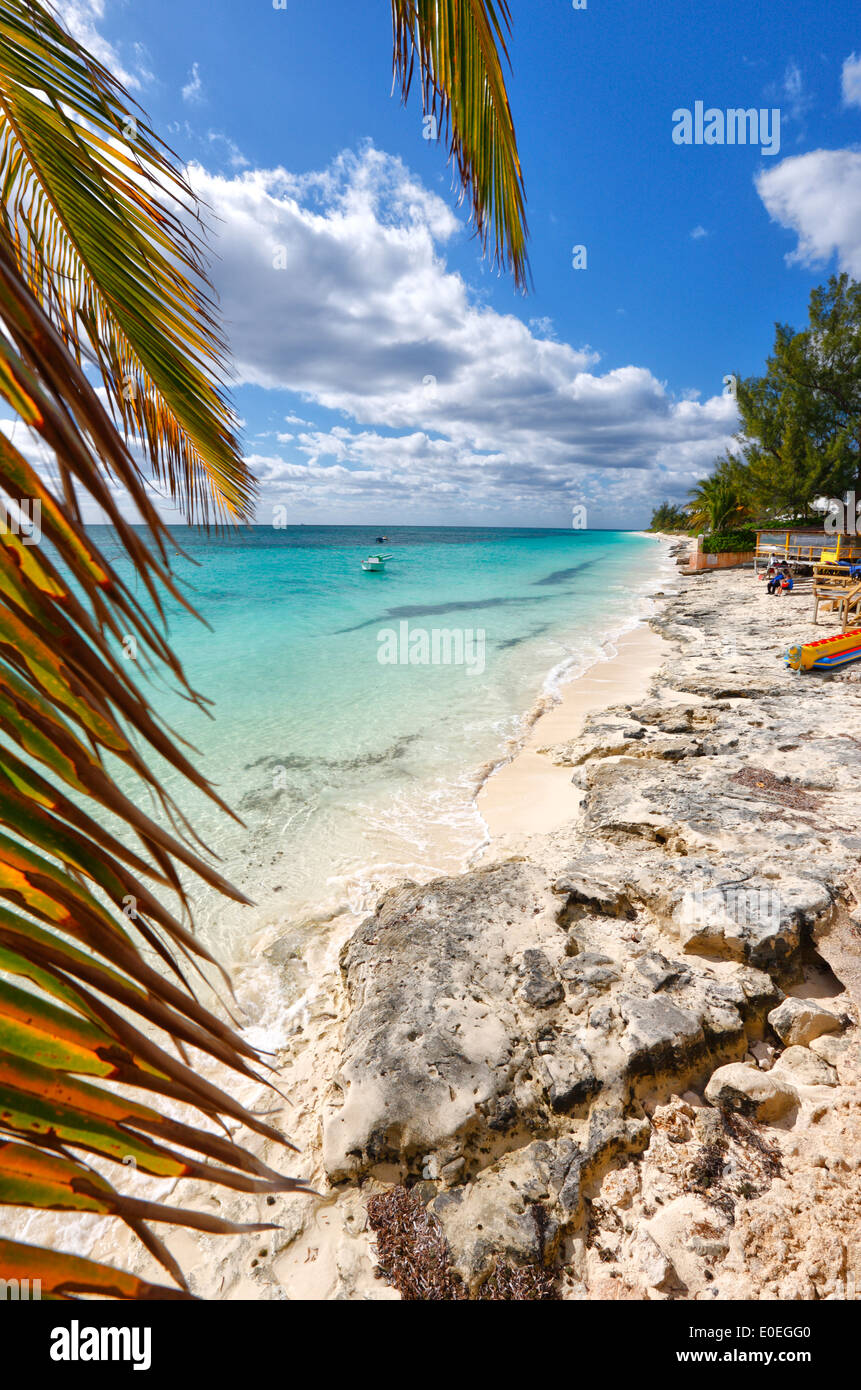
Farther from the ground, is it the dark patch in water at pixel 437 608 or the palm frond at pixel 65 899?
the dark patch in water at pixel 437 608

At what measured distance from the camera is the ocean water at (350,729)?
5.37m

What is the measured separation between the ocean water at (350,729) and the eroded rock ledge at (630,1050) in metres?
1.22

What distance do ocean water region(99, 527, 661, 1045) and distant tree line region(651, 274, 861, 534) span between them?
1018 cm

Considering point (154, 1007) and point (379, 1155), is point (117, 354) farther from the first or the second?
point (379, 1155)

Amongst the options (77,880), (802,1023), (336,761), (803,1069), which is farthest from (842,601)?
(77,880)

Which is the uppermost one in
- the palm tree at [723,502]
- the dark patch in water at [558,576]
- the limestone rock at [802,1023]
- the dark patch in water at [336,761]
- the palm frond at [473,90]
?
the palm tree at [723,502]

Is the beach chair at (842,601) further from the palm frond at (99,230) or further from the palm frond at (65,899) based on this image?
the palm frond at (65,899)

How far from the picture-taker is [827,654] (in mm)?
8820

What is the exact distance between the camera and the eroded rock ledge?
225cm

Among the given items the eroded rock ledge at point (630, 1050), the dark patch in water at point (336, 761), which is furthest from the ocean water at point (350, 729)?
the eroded rock ledge at point (630, 1050)

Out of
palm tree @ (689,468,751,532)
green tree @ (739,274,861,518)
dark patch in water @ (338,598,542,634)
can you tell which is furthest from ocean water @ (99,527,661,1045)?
palm tree @ (689,468,751,532)

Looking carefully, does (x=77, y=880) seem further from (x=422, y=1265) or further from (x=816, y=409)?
(x=816, y=409)

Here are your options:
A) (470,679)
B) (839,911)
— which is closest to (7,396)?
(839,911)

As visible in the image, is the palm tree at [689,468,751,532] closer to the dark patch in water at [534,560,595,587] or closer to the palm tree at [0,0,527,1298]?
the dark patch in water at [534,560,595,587]
